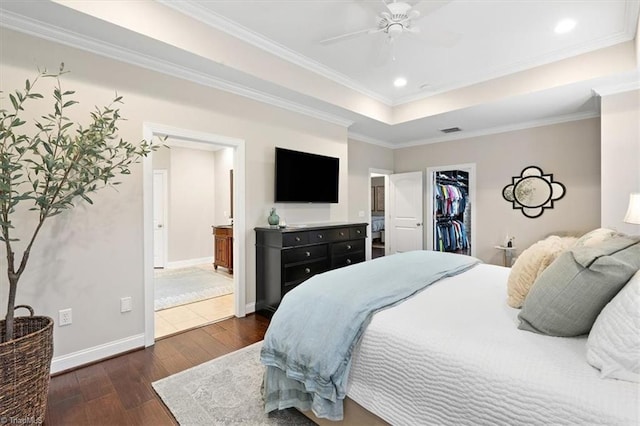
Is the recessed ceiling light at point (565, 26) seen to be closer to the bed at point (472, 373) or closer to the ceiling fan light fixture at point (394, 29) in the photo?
the ceiling fan light fixture at point (394, 29)

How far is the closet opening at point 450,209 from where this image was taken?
5.51 metres

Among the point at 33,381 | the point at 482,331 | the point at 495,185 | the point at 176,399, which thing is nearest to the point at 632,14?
the point at 495,185

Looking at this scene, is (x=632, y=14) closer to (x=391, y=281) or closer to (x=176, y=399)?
(x=391, y=281)

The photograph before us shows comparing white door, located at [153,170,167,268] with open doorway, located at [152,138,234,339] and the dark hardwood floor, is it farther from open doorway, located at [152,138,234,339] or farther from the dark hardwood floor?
the dark hardwood floor

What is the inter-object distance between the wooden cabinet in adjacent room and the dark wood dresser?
189 cm

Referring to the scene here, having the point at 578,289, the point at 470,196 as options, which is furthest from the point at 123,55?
the point at 470,196

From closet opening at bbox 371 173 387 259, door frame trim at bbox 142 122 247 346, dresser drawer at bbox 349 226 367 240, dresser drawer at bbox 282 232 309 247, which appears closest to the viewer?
door frame trim at bbox 142 122 247 346

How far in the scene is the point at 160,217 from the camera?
19.6 ft

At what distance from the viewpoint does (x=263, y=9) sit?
2570 millimetres

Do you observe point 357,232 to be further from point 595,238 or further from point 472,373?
point 472,373

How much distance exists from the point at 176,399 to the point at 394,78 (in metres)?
4.04

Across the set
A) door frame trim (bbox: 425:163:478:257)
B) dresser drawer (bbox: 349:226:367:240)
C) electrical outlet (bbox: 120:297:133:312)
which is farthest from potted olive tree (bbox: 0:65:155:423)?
door frame trim (bbox: 425:163:478:257)

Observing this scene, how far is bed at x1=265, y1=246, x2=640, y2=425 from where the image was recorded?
90 centimetres

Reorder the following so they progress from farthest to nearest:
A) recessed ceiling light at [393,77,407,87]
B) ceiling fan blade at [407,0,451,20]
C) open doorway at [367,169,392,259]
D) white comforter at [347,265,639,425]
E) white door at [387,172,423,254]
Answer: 1. open doorway at [367,169,392,259]
2. white door at [387,172,423,254]
3. recessed ceiling light at [393,77,407,87]
4. ceiling fan blade at [407,0,451,20]
5. white comforter at [347,265,639,425]
